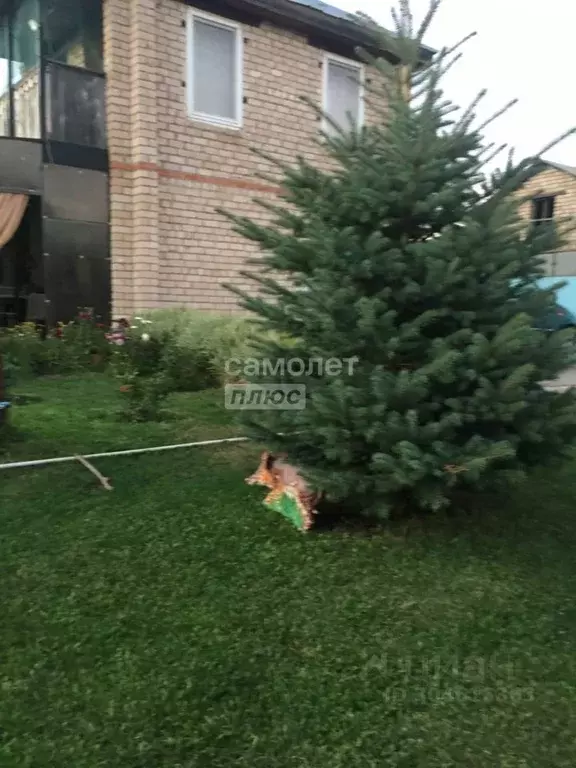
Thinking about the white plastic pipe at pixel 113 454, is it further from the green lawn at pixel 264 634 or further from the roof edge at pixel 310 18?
the roof edge at pixel 310 18

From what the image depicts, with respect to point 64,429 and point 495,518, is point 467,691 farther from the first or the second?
point 64,429

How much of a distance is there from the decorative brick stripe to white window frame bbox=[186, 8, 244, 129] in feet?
2.60

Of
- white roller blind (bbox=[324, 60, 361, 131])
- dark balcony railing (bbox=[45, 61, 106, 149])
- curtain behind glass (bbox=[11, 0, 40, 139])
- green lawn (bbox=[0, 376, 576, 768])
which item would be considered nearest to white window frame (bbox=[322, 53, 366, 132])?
white roller blind (bbox=[324, 60, 361, 131])

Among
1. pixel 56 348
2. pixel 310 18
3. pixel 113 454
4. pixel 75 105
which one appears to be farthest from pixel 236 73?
pixel 113 454

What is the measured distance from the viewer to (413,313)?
3361mm

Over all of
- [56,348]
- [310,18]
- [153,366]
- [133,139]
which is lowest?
[153,366]

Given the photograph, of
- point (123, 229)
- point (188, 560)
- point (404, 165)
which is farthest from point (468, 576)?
point (123, 229)

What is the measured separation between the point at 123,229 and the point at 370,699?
776cm

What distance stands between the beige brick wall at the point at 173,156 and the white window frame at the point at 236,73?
81mm

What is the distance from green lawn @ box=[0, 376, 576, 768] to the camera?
2.10 metres

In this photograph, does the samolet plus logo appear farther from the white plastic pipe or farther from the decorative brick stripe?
the decorative brick stripe

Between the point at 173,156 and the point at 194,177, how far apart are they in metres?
0.40

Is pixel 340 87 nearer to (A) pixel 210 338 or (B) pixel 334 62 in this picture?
(B) pixel 334 62

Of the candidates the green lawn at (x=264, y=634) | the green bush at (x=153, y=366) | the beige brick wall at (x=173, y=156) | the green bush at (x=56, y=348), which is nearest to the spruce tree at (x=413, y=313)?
the green lawn at (x=264, y=634)
